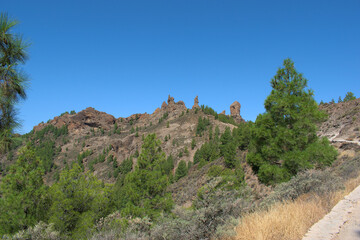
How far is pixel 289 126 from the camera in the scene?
1152 centimetres

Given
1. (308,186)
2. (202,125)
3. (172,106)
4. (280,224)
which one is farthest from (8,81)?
(172,106)

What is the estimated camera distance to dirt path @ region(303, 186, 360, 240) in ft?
14.3

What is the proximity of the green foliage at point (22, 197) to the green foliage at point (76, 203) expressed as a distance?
88 cm

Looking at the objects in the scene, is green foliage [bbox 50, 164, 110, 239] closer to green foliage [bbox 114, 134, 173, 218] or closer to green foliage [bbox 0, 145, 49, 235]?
green foliage [bbox 0, 145, 49, 235]

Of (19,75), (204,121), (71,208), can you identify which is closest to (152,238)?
(19,75)

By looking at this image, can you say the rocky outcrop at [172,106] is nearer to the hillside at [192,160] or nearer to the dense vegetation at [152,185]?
the hillside at [192,160]

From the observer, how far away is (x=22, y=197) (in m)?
14.3

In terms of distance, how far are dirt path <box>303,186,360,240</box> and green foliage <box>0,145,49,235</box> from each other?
15665 millimetres

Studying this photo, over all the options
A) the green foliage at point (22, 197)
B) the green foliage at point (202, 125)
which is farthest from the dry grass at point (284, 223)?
the green foliage at point (202, 125)

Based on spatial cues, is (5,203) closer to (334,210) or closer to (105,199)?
(105,199)

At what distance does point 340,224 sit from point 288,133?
649 cm

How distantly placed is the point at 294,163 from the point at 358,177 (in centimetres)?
244

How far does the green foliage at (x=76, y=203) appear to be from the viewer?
47.3 feet

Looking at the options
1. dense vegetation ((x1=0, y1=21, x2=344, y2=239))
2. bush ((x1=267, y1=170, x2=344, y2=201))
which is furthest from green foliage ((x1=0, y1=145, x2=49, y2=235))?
bush ((x1=267, y1=170, x2=344, y2=201))
